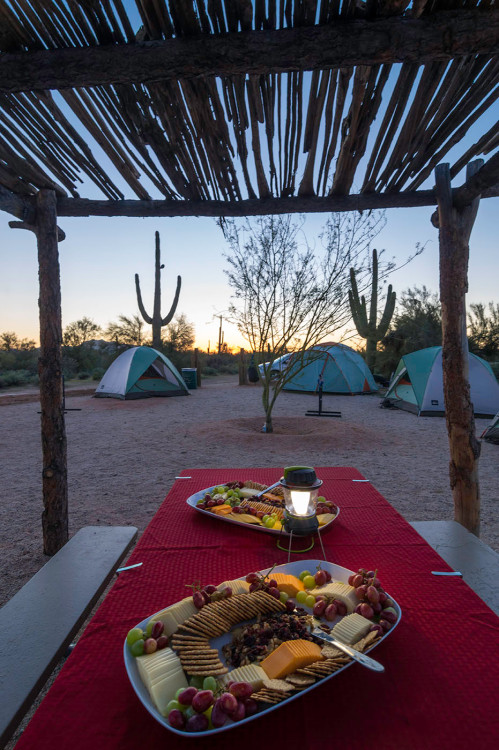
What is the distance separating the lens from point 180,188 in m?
2.57

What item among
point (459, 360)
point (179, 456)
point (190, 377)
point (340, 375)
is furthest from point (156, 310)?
point (459, 360)

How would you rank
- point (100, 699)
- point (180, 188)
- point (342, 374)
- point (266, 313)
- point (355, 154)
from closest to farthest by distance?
point (100, 699) < point (355, 154) < point (180, 188) < point (266, 313) < point (342, 374)

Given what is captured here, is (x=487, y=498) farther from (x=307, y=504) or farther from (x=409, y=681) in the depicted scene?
(x=409, y=681)

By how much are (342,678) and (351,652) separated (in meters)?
0.08

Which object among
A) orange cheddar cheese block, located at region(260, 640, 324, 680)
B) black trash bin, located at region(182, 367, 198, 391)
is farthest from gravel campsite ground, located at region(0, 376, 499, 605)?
black trash bin, located at region(182, 367, 198, 391)

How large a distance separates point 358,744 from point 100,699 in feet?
1.67

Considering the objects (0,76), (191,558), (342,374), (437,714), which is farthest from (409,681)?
(342,374)

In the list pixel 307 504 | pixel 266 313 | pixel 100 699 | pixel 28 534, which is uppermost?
pixel 266 313

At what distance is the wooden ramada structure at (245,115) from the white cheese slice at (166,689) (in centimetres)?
181

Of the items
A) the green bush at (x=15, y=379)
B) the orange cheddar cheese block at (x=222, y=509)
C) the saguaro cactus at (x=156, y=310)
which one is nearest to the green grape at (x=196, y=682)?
the orange cheddar cheese block at (x=222, y=509)

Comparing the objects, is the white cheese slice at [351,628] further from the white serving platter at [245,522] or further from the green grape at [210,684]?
the white serving platter at [245,522]

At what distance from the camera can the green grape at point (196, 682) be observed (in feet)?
2.83

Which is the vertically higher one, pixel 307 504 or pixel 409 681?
pixel 307 504

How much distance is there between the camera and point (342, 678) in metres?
0.91
